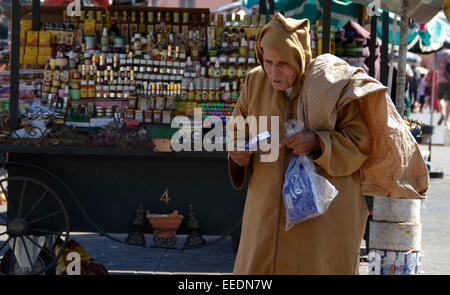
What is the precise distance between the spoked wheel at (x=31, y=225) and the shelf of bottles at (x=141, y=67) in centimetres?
72

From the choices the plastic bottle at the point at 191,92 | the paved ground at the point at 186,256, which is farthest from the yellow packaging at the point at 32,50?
the paved ground at the point at 186,256

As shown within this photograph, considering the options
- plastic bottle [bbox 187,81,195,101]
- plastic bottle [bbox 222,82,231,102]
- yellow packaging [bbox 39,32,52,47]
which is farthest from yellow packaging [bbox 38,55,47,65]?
plastic bottle [bbox 222,82,231,102]

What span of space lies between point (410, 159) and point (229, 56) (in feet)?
10.5

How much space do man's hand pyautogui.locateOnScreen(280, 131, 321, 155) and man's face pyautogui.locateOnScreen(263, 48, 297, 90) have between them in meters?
0.23

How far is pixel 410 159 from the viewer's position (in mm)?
3303

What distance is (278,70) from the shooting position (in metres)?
3.14

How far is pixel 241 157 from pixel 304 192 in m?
0.35

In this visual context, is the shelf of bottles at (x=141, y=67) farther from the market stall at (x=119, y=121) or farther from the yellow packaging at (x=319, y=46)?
the yellow packaging at (x=319, y=46)

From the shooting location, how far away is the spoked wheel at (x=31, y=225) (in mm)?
5527

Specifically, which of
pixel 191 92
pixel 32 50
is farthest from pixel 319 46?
pixel 32 50

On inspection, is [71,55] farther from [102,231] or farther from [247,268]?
[247,268]

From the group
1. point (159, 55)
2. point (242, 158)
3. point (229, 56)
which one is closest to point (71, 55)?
point (159, 55)

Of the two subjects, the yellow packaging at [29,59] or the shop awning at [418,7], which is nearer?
the shop awning at [418,7]

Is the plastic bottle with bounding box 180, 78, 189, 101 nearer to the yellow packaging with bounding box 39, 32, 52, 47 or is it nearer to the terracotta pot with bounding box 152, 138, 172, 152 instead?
the terracotta pot with bounding box 152, 138, 172, 152
